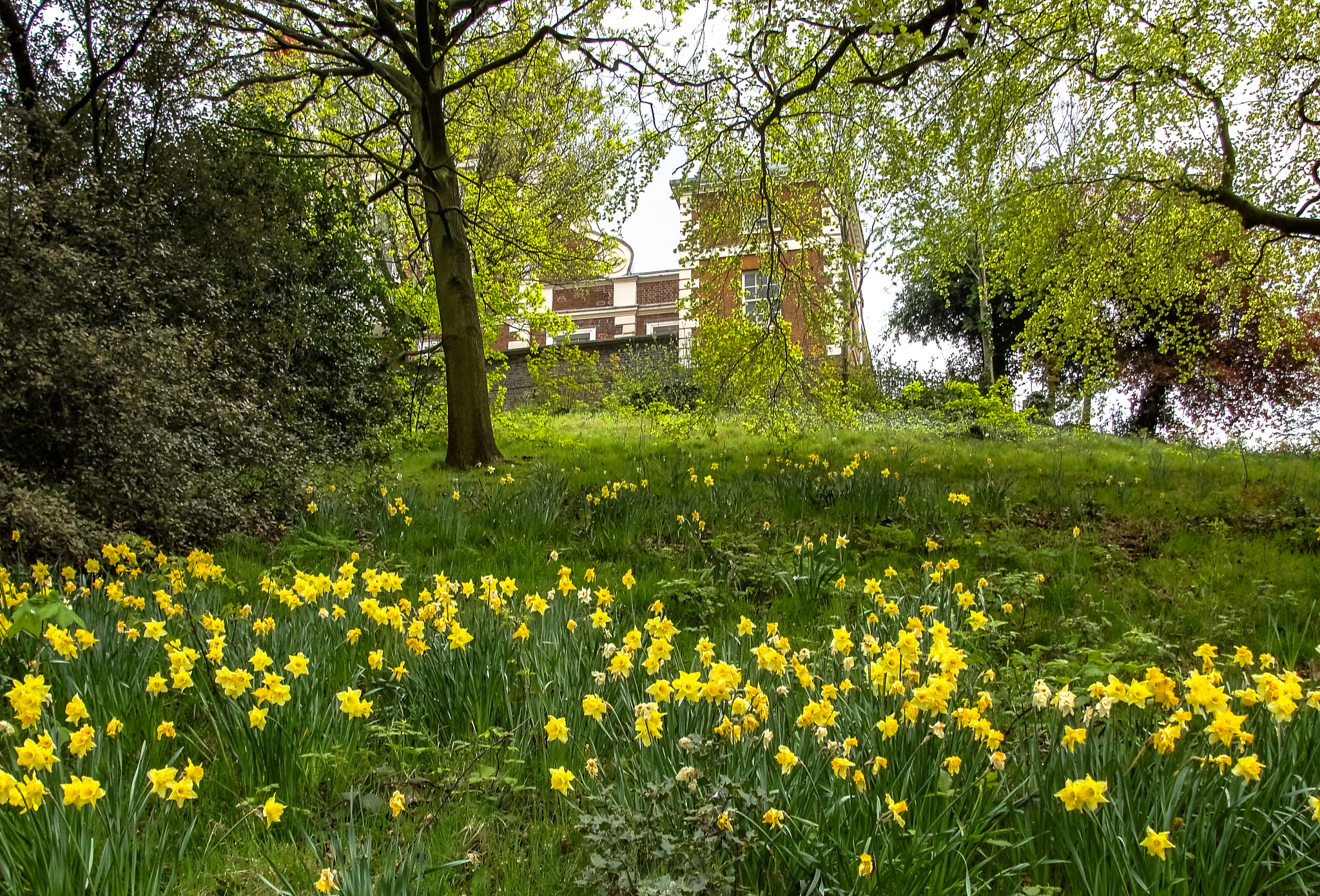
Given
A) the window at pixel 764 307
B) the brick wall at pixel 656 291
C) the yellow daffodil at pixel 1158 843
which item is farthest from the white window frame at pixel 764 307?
the brick wall at pixel 656 291

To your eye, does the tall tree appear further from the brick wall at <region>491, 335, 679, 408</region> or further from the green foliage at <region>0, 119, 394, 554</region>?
the brick wall at <region>491, 335, 679, 408</region>

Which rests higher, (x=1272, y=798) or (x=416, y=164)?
(x=416, y=164)

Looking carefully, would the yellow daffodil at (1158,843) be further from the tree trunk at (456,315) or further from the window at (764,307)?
the tree trunk at (456,315)

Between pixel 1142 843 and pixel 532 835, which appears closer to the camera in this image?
pixel 1142 843

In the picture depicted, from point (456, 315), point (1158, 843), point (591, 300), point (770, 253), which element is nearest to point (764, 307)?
point (770, 253)

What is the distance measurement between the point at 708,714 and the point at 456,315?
24.0 ft

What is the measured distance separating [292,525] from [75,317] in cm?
218

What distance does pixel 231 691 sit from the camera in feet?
6.84

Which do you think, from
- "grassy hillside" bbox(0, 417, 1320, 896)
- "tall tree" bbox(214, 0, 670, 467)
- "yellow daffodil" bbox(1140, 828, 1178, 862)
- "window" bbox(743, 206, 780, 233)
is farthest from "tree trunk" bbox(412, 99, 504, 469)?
"yellow daffodil" bbox(1140, 828, 1178, 862)

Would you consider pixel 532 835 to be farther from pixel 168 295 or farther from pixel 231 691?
pixel 168 295

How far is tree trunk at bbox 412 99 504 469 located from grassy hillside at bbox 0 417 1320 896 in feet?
9.10

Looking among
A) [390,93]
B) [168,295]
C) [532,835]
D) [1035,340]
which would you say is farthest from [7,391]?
[1035,340]

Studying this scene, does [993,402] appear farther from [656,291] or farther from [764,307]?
[656,291]

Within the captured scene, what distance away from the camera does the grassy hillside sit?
1703 millimetres
